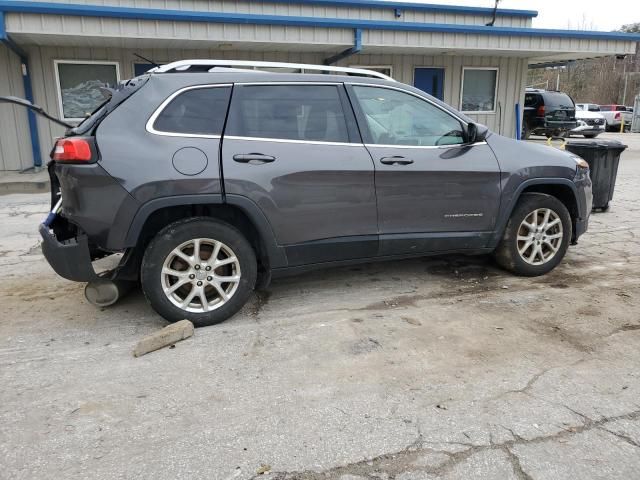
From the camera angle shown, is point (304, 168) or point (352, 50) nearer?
point (304, 168)

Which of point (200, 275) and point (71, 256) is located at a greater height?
point (71, 256)

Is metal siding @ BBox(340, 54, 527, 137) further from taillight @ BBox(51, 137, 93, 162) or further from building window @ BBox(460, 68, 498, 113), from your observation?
taillight @ BBox(51, 137, 93, 162)

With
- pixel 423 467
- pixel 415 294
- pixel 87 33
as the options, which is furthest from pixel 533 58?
pixel 423 467

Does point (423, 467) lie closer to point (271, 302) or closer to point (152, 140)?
point (271, 302)

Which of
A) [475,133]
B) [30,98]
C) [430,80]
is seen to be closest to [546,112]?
[430,80]

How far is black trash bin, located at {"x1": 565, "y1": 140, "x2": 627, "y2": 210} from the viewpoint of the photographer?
25.2 ft

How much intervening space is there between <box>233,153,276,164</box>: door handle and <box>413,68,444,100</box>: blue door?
36.0 ft

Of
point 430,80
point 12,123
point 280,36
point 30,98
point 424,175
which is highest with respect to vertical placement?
point 280,36

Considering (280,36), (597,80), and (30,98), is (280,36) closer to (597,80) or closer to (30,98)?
(30,98)

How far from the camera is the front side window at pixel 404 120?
14.2ft

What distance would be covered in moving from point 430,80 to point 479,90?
1.56 metres

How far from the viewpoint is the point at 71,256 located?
372 cm

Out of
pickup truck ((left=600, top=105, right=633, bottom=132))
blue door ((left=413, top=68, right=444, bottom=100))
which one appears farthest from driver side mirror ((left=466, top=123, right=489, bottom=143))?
pickup truck ((left=600, top=105, right=633, bottom=132))

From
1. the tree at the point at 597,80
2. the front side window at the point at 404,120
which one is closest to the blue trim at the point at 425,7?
the front side window at the point at 404,120
